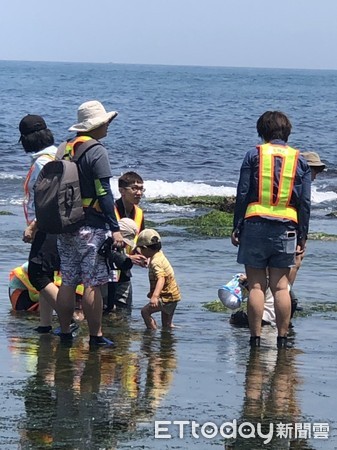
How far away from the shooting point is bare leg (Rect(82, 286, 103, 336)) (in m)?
7.05

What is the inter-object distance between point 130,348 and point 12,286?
1.73 meters

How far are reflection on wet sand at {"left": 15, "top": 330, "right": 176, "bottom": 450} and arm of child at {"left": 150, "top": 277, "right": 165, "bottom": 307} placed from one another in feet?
0.87

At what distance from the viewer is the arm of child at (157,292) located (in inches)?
309

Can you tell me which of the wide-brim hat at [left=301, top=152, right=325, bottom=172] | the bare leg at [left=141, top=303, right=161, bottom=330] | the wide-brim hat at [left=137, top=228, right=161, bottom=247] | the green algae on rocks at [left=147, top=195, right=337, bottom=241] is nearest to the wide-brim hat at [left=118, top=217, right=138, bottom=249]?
the wide-brim hat at [left=137, top=228, right=161, bottom=247]

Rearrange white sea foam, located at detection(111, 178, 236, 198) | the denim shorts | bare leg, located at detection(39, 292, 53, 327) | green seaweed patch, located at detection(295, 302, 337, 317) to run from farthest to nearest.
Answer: white sea foam, located at detection(111, 178, 236, 198), green seaweed patch, located at detection(295, 302, 337, 317), bare leg, located at detection(39, 292, 53, 327), the denim shorts

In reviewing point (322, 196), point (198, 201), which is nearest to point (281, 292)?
point (198, 201)

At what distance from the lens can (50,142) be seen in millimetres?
7406

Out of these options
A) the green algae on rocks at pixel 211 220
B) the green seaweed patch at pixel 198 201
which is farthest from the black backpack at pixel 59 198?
the green seaweed patch at pixel 198 201

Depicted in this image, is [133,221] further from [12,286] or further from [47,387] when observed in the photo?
[47,387]

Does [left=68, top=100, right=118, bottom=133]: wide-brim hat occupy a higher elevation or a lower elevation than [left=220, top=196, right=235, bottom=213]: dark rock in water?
higher

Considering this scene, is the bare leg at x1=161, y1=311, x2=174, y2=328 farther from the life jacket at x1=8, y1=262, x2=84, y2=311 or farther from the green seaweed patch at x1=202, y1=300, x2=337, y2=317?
the life jacket at x1=8, y1=262, x2=84, y2=311

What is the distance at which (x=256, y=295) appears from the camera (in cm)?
736

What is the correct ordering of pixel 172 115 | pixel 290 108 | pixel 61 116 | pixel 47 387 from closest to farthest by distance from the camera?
pixel 47 387, pixel 61 116, pixel 172 115, pixel 290 108

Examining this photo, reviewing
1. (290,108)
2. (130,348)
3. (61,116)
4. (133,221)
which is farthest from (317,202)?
(290,108)
